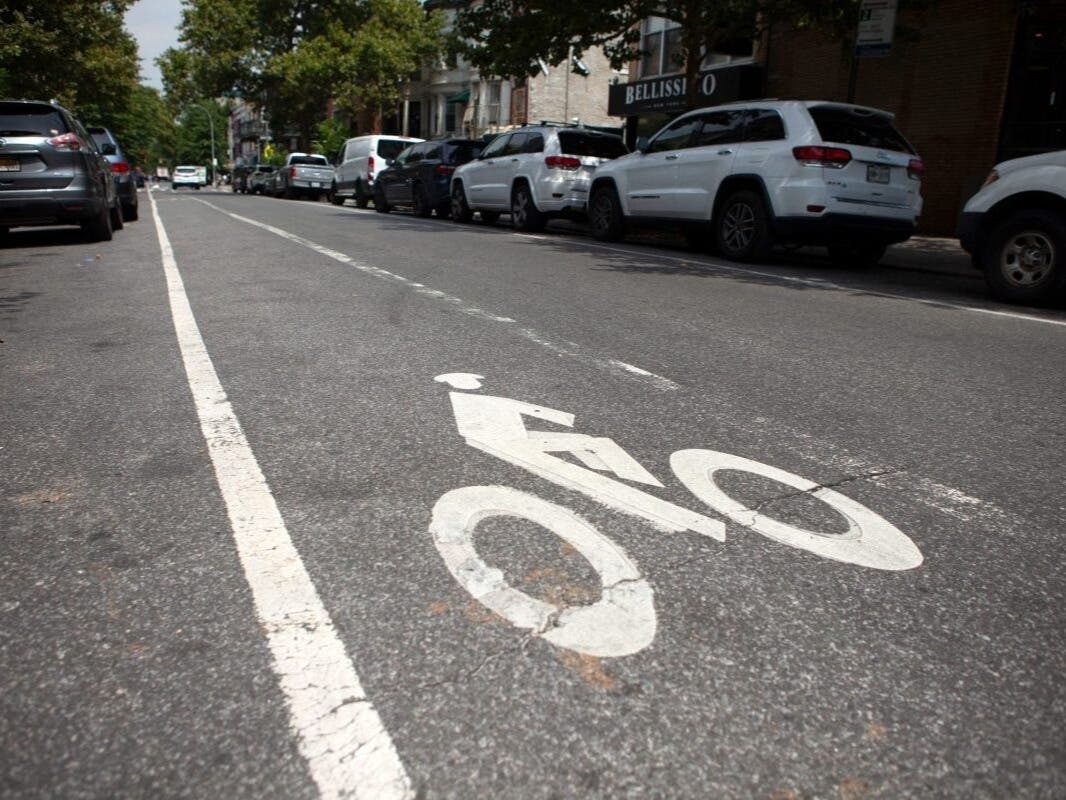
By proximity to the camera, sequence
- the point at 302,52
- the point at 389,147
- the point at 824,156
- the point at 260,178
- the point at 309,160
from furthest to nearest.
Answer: the point at 302,52 < the point at 260,178 < the point at 309,160 < the point at 389,147 < the point at 824,156

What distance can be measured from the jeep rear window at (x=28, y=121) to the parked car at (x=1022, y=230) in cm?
1042

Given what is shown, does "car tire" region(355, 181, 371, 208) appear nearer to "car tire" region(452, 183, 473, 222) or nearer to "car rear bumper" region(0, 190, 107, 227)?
"car tire" region(452, 183, 473, 222)

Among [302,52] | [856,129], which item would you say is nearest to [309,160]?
[302,52]

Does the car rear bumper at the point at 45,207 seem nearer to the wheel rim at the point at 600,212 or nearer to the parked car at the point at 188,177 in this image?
the wheel rim at the point at 600,212

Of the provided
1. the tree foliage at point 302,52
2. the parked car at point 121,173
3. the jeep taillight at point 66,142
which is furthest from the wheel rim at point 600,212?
the tree foliage at point 302,52

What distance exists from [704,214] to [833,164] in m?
1.93

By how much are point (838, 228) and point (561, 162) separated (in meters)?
6.30

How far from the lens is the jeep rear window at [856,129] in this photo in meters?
10.4

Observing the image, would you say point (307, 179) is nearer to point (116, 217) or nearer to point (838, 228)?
point (116, 217)

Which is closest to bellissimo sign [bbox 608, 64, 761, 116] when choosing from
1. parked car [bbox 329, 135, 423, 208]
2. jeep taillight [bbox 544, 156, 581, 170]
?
jeep taillight [bbox 544, 156, 581, 170]

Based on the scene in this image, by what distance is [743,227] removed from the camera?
36.6 ft

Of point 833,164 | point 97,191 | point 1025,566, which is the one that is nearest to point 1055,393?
point 1025,566

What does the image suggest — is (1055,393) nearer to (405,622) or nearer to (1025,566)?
(1025,566)

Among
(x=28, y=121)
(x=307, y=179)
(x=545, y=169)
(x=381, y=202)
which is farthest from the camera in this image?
(x=307, y=179)
